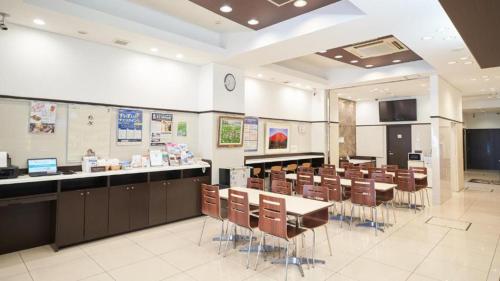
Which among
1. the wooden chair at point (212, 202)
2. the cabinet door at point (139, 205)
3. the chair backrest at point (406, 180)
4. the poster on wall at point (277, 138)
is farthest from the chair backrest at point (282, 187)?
the poster on wall at point (277, 138)

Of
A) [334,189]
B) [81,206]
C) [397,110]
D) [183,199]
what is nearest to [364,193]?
[334,189]

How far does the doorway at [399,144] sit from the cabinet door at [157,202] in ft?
32.8

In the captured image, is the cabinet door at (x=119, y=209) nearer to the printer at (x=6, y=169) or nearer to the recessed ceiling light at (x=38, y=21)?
the printer at (x=6, y=169)

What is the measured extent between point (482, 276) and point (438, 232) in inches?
65.2

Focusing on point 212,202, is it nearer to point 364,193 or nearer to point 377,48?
point 364,193

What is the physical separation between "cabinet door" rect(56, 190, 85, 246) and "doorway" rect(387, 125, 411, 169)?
37.3 ft

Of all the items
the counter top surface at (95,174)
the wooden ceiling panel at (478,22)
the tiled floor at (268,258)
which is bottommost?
the tiled floor at (268,258)

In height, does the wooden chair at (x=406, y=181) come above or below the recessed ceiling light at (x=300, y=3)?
below

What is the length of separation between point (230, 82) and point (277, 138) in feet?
9.45

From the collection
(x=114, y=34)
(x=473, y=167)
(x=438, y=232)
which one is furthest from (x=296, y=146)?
(x=473, y=167)

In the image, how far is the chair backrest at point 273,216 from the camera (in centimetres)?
324

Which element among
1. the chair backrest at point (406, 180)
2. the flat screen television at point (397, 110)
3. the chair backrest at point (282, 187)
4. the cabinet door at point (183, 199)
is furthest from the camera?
the flat screen television at point (397, 110)

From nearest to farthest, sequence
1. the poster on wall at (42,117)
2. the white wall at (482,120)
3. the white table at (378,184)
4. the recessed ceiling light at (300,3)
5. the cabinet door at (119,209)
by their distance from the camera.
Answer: the recessed ceiling light at (300,3) → the poster on wall at (42,117) → the cabinet door at (119,209) → the white table at (378,184) → the white wall at (482,120)

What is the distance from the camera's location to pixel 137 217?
4.89 meters
